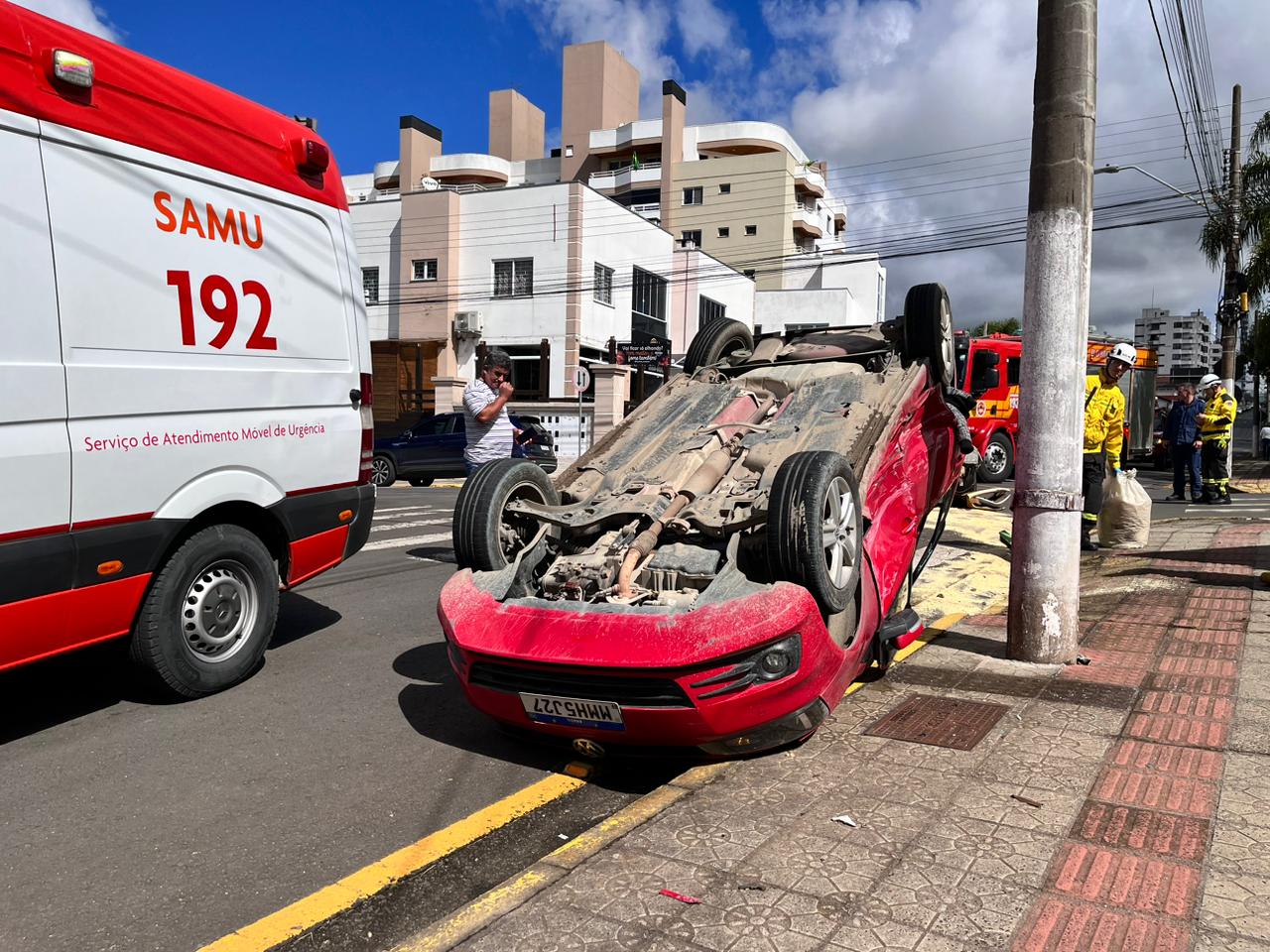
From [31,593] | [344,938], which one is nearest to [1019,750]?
[344,938]

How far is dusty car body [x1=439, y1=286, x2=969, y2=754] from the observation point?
131 inches

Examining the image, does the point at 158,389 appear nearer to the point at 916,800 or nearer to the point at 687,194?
the point at 916,800

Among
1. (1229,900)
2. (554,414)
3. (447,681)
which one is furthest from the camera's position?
(554,414)

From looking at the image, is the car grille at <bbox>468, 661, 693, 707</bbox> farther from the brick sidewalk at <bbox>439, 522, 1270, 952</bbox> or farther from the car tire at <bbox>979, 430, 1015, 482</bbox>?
the car tire at <bbox>979, 430, 1015, 482</bbox>

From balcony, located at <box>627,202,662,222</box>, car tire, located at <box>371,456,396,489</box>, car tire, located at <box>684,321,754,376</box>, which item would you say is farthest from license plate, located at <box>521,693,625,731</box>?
balcony, located at <box>627,202,662,222</box>

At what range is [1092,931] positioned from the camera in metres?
2.49

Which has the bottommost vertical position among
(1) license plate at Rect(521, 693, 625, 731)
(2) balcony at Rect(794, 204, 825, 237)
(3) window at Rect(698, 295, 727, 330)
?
(1) license plate at Rect(521, 693, 625, 731)

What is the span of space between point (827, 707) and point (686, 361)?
3.05 meters

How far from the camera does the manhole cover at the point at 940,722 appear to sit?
3.98m

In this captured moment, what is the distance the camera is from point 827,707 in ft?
12.1

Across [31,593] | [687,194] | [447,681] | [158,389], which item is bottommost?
[447,681]

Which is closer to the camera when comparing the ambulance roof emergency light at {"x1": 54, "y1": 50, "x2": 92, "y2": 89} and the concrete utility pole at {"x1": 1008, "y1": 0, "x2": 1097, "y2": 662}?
the ambulance roof emergency light at {"x1": 54, "y1": 50, "x2": 92, "y2": 89}

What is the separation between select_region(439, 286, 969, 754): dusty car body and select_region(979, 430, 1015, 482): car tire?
12.1 m

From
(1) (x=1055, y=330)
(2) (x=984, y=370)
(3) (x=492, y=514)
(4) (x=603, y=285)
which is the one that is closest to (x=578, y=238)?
(4) (x=603, y=285)
